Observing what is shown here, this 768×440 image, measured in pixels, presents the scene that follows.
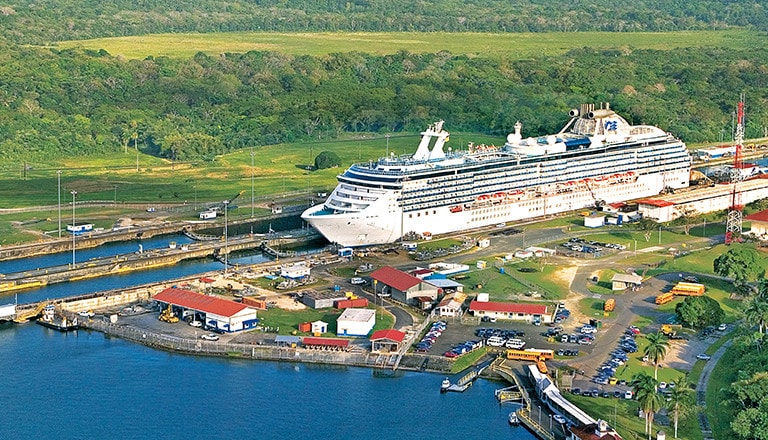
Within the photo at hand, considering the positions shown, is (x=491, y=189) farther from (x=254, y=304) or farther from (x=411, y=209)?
(x=254, y=304)

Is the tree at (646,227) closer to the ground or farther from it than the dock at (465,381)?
farther from it

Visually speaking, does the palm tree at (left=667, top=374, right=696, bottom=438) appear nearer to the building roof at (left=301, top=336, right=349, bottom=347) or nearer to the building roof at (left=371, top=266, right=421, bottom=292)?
the building roof at (left=301, top=336, right=349, bottom=347)

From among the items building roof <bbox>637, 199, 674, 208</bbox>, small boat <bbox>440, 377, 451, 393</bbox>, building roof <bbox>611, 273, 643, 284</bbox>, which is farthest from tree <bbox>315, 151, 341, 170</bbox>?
small boat <bbox>440, 377, 451, 393</bbox>

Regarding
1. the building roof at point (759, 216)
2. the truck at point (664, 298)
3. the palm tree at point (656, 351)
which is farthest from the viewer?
the building roof at point (759, 216)

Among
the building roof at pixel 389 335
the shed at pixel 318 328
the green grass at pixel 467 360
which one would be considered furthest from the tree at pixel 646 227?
the shed at pixel 318 328

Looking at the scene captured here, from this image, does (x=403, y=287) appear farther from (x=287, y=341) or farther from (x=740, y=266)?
(x=740, y=266)

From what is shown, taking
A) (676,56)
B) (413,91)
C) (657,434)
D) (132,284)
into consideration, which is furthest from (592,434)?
(676,56)

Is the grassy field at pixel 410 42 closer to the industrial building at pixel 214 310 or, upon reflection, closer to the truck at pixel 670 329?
the industrial building at pixel 214 310
